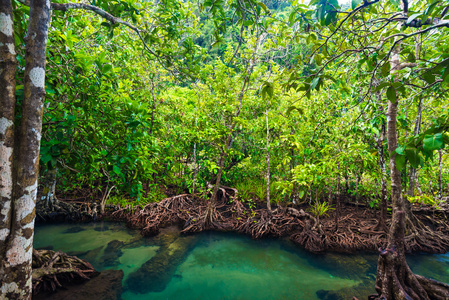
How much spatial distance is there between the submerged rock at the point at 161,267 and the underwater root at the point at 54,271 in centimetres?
85

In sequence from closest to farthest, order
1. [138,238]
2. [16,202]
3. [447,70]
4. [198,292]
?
[447,70], [16,202], [198,292], [138,238]

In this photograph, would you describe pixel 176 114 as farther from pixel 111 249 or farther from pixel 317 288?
pixel 317 288

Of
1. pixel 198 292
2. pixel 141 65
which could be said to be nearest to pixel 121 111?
pixel 198 292

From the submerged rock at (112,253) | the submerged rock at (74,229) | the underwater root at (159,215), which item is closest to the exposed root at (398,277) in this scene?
the submerged rock at (112,253)

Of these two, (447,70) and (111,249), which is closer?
(447,70)

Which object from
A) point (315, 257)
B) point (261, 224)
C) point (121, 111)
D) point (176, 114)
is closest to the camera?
point (121, 111)

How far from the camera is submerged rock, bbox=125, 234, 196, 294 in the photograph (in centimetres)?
407

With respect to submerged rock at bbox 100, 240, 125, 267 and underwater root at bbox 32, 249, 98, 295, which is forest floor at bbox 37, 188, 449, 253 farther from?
underwater root at bbox 32, 249, 98, 295

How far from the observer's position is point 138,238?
5969mm

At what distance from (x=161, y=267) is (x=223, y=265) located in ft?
4.63

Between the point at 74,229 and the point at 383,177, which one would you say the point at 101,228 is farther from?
the point at 383,177

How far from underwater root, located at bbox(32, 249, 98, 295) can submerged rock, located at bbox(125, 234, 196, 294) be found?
2.78 feet

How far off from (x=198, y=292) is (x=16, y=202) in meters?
3.46

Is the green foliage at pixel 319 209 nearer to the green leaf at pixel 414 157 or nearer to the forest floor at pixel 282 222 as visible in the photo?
the forest floor at pixel 282 222
